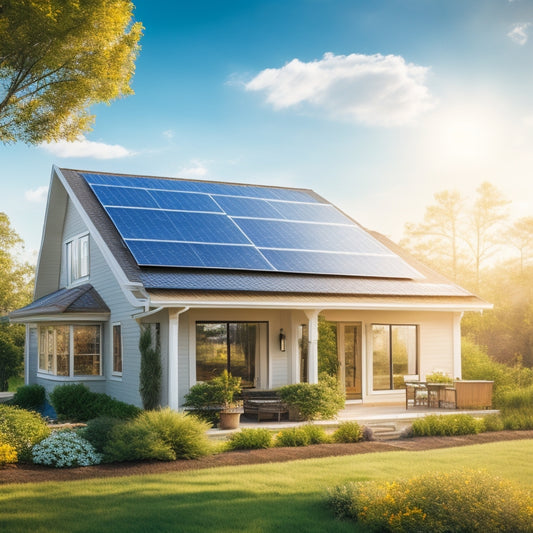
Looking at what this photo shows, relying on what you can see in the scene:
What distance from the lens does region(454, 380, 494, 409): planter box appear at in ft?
55.1

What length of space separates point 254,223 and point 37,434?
973 centimetres

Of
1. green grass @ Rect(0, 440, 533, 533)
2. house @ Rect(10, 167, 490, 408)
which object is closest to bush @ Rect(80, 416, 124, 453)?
green grass @ Rect(0, 440, 533, 533)

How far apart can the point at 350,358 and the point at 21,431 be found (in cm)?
991

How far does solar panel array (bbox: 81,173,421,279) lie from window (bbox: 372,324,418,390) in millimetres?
1570

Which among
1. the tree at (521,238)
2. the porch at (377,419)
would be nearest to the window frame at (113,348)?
the porch at (377,419)

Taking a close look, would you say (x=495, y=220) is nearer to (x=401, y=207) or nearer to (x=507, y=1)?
(x=401, y=207)

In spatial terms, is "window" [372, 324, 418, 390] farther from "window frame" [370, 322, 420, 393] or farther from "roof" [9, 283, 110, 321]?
"roof" [9, 283, 110, 321]

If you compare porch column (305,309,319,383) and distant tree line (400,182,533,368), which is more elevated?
distant tree line (400,182,533,368)

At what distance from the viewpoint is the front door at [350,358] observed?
18.5 m

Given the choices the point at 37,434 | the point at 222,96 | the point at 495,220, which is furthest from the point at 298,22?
the point at 495,220

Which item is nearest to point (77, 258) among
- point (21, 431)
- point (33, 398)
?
point (33, 398)

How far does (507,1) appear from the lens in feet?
65.6

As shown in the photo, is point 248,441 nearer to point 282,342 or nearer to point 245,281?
point 245,281

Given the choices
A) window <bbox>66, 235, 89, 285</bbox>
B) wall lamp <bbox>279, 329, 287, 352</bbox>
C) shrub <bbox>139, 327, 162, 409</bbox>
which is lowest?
shrub <bbox>139, 327, 162, 409</bbox>
